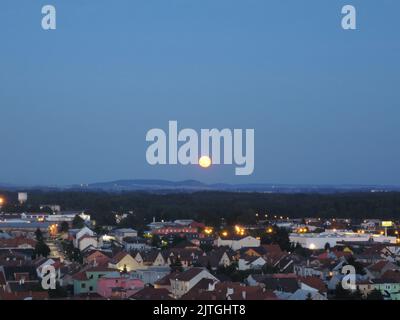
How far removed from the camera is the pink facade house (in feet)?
35.2

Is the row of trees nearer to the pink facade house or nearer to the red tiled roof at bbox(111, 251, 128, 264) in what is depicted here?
the red tiled roof at bbox(111, 251, 128, 264)

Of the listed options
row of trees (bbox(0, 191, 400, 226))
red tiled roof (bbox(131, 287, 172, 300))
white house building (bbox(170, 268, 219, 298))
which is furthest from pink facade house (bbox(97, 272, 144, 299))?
row of trees (bbox(0, 191, 400, 226))

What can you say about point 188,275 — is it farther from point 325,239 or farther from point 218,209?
point 218,209

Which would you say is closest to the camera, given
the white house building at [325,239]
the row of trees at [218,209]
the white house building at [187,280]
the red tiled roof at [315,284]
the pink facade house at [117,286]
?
the pink facade house at [117,286]

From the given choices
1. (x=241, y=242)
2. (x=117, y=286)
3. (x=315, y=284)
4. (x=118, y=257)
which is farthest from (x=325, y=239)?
(x=117, y=286)

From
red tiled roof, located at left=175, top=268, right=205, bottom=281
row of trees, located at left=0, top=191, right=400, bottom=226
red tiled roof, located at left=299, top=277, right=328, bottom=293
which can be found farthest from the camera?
row of trees, located at left=0, top=191, right=400, bottom=226

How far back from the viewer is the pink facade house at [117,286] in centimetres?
1074

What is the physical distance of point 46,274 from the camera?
1195 centimetres

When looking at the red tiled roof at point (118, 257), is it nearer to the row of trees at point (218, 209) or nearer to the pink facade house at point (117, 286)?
the pink facade house at point (117, 286)

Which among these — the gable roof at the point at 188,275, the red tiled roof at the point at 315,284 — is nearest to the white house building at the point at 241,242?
the gable roof at the point at 188,275

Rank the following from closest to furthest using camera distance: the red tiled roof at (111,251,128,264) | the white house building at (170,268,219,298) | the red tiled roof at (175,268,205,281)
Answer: the white house building at (170,268,219,298) < the red tiled roof at (175,268,205,281) < the red tiled roof at (111,251,128,264)

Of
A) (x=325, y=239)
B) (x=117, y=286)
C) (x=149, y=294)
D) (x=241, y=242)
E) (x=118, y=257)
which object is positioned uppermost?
(x=149, y=294)

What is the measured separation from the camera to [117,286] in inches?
448
